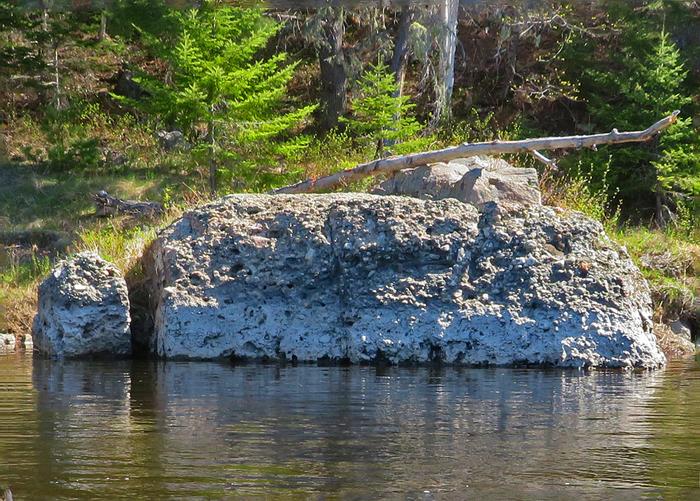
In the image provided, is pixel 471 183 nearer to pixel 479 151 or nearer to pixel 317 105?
pixel 479 151

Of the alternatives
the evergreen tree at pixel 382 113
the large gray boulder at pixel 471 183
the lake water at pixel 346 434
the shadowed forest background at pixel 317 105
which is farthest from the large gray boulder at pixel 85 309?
the evergreen tree at pixel 382 113

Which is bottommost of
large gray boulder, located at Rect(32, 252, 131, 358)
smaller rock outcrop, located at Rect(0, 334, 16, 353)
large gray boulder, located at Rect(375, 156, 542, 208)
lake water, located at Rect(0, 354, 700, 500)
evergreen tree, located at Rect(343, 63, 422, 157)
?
lake water, located at Rect(0, 354, 700, 500)

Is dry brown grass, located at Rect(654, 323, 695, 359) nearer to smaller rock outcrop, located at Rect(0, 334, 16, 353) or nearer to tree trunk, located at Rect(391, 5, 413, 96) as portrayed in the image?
smaller rock outcrop, located at Rect(0, 334, 16, 353)

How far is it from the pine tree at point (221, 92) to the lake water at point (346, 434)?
9.76m

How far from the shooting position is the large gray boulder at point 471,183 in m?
15.9

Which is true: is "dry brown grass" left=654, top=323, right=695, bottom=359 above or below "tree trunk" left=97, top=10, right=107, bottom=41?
below

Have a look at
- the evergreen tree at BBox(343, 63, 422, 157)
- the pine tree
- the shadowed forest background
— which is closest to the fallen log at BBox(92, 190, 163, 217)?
the shadowed forest background

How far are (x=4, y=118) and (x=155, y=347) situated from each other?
1675cm

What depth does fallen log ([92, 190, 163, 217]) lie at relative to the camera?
23.5 meters

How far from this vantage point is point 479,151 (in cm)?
1692

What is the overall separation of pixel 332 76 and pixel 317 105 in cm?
475

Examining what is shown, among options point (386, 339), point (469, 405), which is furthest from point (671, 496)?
point (386, 339)

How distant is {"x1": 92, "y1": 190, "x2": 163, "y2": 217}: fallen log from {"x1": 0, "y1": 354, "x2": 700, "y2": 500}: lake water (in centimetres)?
1019

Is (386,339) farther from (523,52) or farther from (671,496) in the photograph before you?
(523,52)
